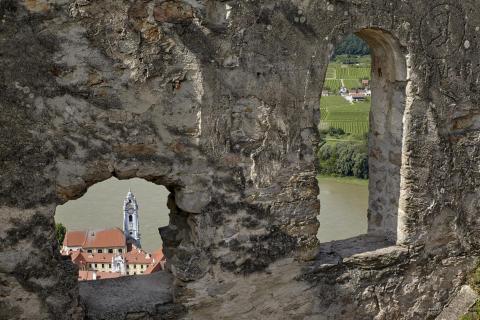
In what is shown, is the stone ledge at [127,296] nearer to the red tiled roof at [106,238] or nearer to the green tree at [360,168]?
the red tiled roof at [106,238]

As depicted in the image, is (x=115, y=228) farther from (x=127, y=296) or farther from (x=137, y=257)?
(x=127, y=296)

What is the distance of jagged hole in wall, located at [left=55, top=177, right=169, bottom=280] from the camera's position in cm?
1348

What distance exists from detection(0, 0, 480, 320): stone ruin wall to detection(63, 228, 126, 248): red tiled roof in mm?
10237

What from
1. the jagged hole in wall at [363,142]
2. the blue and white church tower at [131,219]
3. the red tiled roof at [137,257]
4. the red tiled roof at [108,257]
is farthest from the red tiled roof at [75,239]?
the jagged hole in wall at [363,142]

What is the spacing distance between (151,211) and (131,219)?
335 cm

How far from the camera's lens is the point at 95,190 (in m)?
21.8

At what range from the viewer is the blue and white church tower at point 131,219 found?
15.2 meters

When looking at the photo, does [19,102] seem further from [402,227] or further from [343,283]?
[402,227]

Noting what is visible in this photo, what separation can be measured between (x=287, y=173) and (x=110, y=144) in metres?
1.10

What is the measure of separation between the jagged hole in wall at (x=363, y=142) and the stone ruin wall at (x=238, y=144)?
0.08ft

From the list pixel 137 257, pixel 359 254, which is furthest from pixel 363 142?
pixel 359 254

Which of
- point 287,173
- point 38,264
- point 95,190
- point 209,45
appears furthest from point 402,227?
point 95,190

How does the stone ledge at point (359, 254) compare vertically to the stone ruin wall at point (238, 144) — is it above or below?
below

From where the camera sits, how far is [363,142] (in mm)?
26594
